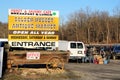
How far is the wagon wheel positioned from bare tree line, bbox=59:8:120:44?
63.3 meters

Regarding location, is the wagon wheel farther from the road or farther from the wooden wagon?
the road

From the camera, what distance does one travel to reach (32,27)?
2038 cm

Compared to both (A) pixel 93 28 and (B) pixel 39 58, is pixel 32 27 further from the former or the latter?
(A) pixel 93 28

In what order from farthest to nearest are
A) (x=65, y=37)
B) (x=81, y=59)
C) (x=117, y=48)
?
(x=65, y=37), (x=117, y=48), (x=81, y=59)

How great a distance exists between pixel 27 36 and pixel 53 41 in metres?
1.58

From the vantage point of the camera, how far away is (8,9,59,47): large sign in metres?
20.2

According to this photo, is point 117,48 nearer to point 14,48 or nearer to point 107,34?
point 14,48

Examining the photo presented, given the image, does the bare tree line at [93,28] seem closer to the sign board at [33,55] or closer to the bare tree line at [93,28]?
the bare tree line at [93,28]

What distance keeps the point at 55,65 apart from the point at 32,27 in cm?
263

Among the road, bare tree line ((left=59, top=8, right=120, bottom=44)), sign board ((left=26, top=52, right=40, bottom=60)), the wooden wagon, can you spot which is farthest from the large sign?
bare tree line ((left=59, top=8, right=120, bottom=44))

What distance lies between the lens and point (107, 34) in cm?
8638

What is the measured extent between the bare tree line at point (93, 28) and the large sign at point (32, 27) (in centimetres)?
6294

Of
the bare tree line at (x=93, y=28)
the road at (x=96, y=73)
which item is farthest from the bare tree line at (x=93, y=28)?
the road at (x=96, y=73)

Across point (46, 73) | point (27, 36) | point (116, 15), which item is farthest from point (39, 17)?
point (116, 15)
